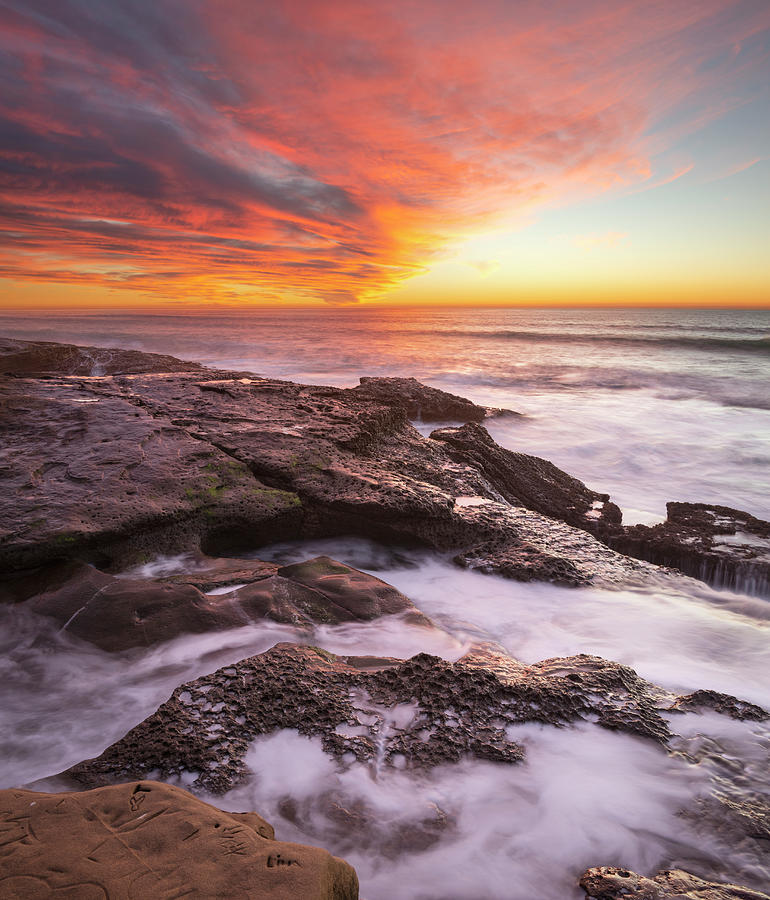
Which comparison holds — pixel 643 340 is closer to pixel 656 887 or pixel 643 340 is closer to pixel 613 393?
pixel 613 393

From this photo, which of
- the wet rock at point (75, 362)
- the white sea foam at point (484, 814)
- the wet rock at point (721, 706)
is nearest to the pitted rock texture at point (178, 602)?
the white sea foam at point (484, 814)

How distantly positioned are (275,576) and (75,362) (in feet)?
27.8

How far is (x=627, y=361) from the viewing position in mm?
25078

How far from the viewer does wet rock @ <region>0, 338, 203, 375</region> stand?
8.63 meters

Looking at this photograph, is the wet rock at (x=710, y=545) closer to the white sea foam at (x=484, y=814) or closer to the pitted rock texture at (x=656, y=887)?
the white sea foam at (x=484, y=814)

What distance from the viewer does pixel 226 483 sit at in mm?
4125

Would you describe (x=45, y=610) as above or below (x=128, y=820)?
below

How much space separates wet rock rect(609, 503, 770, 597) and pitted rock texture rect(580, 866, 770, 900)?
3260 mm

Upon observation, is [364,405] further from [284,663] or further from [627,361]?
[627,361]

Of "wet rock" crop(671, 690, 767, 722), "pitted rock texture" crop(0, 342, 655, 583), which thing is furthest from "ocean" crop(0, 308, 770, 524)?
"wet rock" crop(671, 690, 767, 722)

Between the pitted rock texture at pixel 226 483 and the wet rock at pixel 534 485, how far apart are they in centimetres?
4

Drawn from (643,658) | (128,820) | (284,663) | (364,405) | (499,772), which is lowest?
(643,658)

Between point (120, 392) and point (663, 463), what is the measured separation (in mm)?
8502

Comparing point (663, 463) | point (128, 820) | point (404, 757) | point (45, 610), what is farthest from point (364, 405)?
point (663, 463)
